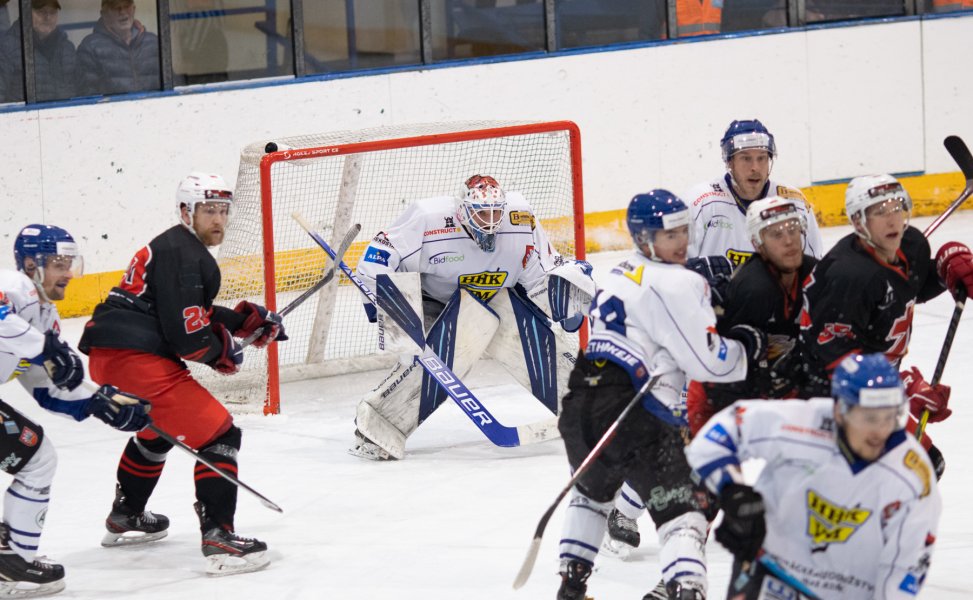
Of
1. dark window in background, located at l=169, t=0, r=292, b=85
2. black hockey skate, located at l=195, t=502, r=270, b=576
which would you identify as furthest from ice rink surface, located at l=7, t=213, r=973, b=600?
dark window in background, located at l=169, t=0, r=292, b=85

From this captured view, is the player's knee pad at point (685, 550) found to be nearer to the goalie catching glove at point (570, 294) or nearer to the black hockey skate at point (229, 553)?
the black hockey skate at point (229, 553)

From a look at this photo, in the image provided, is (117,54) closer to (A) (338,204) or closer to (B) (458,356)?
(A) (338,204)

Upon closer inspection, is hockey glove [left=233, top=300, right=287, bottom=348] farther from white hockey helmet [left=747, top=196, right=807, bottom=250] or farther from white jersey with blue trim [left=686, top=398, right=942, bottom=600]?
white jersey with blue trim [left=686, top=398, right=942, bottom=600]

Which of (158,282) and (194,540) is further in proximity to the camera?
(194,540)

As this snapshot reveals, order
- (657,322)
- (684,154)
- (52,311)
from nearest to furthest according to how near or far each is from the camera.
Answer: (657,322) < (52,311) < (684,154)

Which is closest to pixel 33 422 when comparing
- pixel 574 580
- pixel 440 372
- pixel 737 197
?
pixel 574 580

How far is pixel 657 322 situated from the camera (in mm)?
3340

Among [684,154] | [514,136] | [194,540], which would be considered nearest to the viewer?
[194,540]

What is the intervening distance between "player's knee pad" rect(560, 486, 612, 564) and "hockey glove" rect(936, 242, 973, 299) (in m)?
1.08

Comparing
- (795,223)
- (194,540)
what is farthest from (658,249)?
(194,540)

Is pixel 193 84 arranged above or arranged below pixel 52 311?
above

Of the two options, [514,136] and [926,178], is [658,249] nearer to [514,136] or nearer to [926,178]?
[514,136]

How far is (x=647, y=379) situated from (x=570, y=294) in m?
1.86

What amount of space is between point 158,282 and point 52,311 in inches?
11.8
